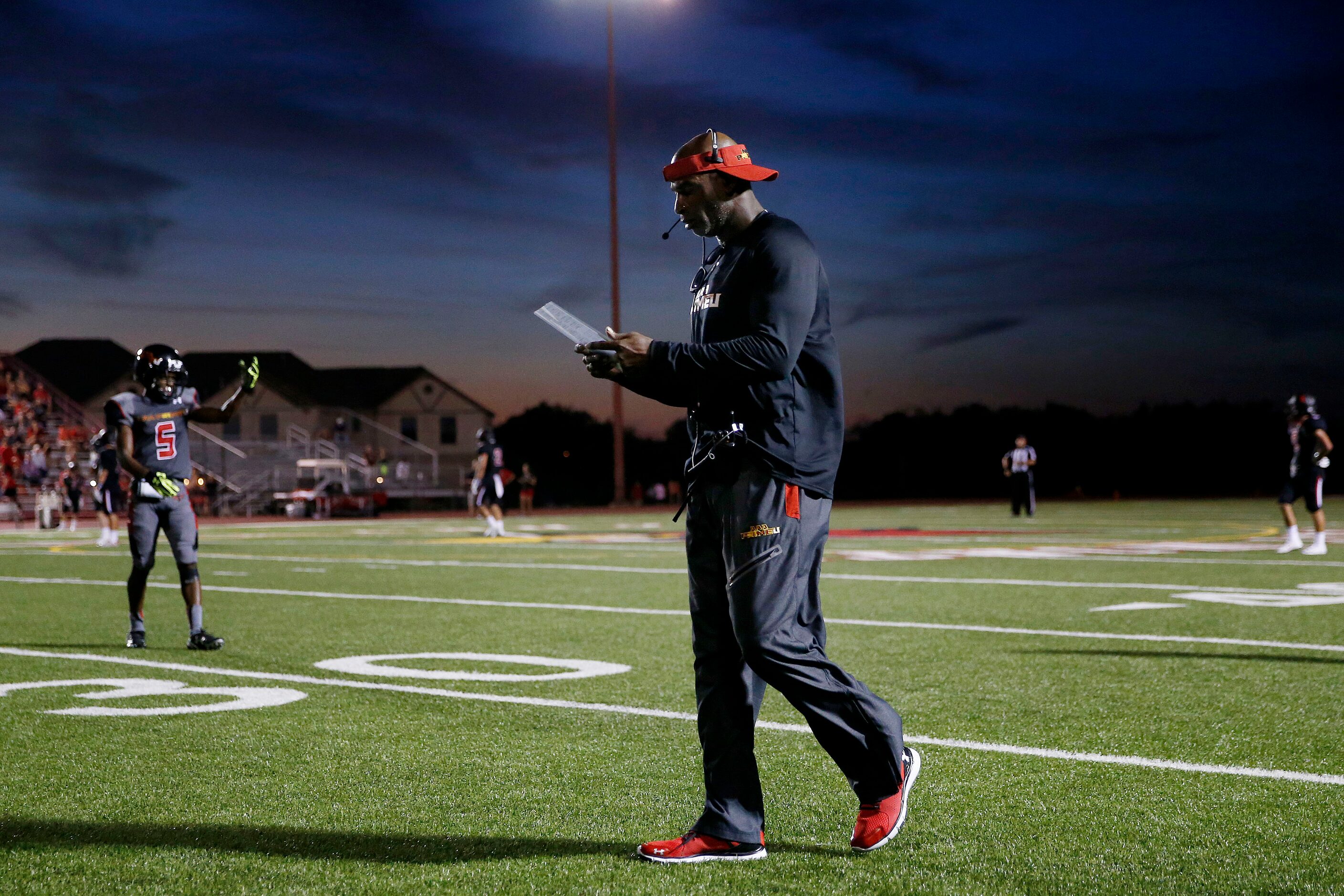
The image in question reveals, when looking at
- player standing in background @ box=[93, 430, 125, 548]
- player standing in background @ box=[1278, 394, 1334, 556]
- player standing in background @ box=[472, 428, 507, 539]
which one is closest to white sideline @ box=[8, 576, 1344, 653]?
player standing in background @ box=[93, 430, 125, 548]

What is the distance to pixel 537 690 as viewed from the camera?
6996mm

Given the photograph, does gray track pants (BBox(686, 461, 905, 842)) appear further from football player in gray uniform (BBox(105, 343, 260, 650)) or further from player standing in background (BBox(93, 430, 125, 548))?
player standing in background (BBox(93, 430, 125, 548))

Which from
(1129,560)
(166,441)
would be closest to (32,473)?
(1129,560)

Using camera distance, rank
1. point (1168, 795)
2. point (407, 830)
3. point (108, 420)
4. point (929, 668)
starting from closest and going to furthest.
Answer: point (407, 830)
point (1168, 795)
point (929, 668)
point (108, 420)

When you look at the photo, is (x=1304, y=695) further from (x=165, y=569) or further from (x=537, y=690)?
(x=165, y=569)

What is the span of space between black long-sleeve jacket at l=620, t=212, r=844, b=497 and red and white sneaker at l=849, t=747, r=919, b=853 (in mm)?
887

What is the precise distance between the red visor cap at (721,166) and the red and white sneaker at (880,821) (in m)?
1.73

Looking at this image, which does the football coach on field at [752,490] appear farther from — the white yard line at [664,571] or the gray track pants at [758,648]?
the white yard line at [664,571]

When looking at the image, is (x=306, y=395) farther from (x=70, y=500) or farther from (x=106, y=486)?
(x=106, y=486)

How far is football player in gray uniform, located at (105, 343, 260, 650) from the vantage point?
9000mm

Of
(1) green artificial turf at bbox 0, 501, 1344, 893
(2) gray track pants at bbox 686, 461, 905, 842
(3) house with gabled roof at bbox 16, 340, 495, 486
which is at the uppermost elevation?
(3) house with gabled roof at bbox 16, 340, 495, 486

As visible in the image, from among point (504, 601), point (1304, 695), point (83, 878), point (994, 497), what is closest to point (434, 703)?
point (83, 878)

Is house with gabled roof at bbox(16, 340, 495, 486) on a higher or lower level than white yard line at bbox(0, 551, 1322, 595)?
higher

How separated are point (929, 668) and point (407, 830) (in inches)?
159
